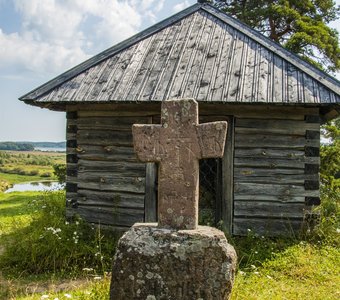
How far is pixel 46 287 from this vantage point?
5.44m

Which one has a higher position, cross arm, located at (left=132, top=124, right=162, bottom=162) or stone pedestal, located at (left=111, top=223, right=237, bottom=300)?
cross arm, located at (left=132, top=124, right=162, bottom=162)

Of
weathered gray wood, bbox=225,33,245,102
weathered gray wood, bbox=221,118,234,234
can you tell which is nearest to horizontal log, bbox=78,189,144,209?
weathered gray wood, bbox=221,118,234,234

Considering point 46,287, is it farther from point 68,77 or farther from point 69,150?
point 68,77

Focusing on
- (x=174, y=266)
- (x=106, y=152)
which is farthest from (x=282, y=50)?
(x=174, y=266)

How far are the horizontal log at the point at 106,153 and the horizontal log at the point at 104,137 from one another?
57 mm

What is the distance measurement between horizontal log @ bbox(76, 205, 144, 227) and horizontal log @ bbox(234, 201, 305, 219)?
5.48 feet

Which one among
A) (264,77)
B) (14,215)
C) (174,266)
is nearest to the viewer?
(174,266)

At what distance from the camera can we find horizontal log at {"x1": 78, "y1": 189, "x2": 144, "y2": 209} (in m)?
7.04

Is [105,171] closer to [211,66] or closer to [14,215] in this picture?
[211,66]

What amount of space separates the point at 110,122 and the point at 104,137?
290 mm

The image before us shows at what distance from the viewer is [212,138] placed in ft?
11.7

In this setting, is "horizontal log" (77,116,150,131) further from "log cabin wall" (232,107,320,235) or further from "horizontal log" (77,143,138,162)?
"log cabin wall" (232,107,320,235)

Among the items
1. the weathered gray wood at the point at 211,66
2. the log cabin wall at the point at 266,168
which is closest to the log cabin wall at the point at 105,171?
the log cabin wall at the point at 266,168

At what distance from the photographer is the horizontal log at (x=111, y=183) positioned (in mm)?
7020
